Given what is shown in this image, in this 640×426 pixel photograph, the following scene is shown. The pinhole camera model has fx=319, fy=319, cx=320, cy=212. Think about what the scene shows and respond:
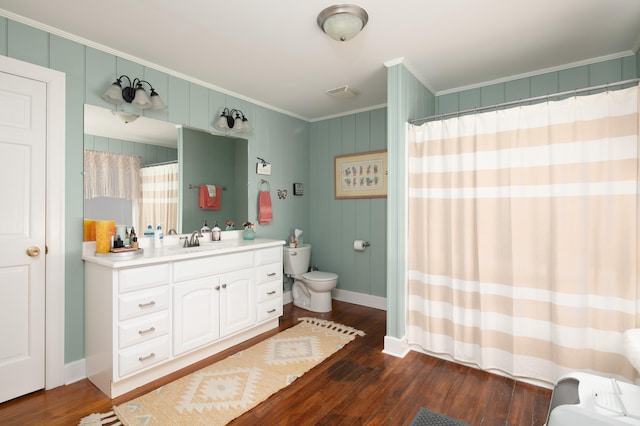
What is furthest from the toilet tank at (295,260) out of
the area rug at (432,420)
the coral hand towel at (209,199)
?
the area rug at (432,420)

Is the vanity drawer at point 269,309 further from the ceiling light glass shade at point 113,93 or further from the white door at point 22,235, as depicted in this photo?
the ceiling light glass shade at point 113,93

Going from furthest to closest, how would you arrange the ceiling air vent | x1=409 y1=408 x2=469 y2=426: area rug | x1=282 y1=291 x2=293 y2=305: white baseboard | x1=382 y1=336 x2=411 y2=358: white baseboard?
x1=282 y1=291 x2=293 y2=305: white baseboard → the ceiling air vent → x1=382 y1=336 x2=411 y2=358: white baseboard → x1=409 y1=408 x2=469 y2=426: area rug

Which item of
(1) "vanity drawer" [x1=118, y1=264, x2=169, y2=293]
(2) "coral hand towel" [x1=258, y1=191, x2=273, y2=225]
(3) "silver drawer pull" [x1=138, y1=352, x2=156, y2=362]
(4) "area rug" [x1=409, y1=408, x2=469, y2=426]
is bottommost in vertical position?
(4) "area rug" [x1=409, y1=408, x2=469, y2=426]

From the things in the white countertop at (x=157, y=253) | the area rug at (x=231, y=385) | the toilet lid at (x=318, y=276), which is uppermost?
the white countertop at (x=157, y=253)

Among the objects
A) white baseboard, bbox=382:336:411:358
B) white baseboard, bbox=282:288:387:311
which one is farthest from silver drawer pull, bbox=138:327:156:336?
white baseboard, bbox=282:288:387:311

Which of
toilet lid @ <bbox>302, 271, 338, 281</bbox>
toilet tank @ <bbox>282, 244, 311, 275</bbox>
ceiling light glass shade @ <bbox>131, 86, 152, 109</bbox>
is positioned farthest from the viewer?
toilet tank @ <bbox>282, 244, 311, 275</bbox>

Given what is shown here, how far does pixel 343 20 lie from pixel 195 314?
7.39 feet

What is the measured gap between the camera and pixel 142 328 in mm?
2086

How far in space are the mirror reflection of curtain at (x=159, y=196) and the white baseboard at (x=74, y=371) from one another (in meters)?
0.99

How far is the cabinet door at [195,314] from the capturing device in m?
2.27

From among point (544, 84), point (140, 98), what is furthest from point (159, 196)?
point (544, 84)

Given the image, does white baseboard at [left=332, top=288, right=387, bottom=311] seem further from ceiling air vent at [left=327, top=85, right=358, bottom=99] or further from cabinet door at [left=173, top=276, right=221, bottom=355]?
ceiling air vent at [left=327, top=85, right=358, bottom=99]

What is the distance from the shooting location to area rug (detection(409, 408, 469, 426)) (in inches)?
69.4

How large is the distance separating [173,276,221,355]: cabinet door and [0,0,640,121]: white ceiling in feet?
5.81
